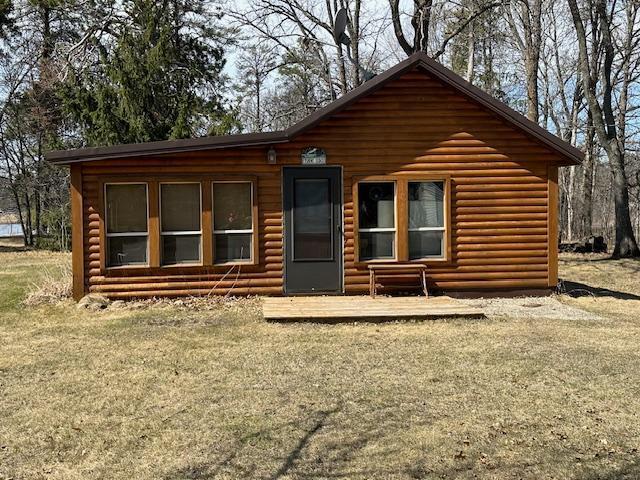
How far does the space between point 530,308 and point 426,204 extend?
2.32 m

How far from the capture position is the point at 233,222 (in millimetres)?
9594

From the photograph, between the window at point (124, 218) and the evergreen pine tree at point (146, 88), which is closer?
the window at point (124, 218)

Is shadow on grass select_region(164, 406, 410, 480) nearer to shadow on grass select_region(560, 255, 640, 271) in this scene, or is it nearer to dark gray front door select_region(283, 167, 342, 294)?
dark gray front door select_region(283, 167, 342, 294)

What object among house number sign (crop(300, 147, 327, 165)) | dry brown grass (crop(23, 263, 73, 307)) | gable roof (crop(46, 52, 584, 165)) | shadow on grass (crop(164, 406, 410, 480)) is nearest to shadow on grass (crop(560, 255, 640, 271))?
gable roof (crop(46, 52, 584, 165))

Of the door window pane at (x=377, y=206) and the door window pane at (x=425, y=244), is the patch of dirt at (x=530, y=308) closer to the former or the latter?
the door window pane at (x=425, y=244)

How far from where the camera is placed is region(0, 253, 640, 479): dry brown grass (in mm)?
3561

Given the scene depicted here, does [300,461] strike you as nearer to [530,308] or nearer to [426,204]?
[530,308]

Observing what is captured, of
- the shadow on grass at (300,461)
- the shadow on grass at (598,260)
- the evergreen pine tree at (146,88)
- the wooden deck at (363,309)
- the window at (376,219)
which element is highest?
the evergreen pine tree at (146,88)

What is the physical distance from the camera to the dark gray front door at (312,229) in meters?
9.59

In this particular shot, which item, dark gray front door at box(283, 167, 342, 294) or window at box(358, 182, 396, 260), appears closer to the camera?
dark gray front door at box(283, 167, 342, 294)

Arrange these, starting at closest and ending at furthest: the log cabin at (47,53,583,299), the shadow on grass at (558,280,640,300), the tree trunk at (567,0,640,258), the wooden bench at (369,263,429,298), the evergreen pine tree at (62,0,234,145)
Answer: the log cabin at (47,53,583,299)
the wooden bench at (369,263,429,298)
the shadow on grass at (558,280,640,300)
the tree trunk at (567,0,640,258)
the evergreen pine tree at (62,0,234,145)

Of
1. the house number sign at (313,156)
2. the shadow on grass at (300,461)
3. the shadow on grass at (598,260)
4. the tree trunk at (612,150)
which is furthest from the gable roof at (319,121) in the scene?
the tree trunk at (612,150)

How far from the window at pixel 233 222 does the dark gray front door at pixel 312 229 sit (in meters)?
0.60

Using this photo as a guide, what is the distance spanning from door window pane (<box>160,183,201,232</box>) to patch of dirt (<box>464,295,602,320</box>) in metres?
4.47
